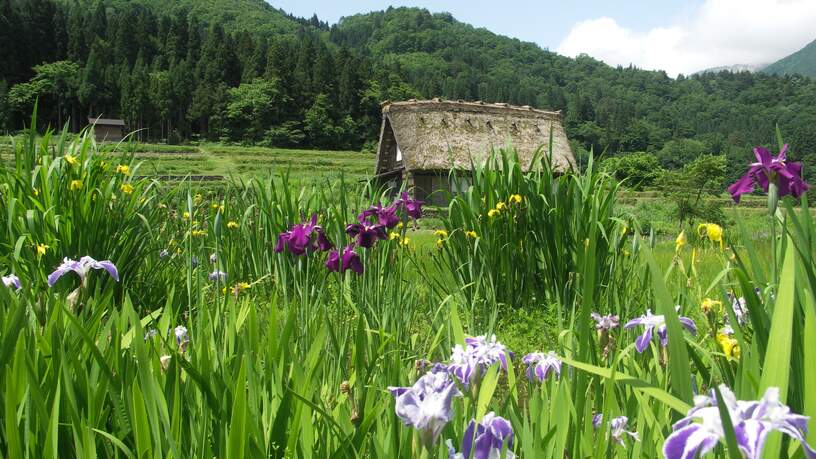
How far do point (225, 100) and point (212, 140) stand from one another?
268 inches

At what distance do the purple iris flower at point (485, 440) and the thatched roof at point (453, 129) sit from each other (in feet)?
85.4

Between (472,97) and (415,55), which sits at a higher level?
(415,55)

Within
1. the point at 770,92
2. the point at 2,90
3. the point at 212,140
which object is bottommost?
the point at 212,140

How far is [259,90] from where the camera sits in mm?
82750

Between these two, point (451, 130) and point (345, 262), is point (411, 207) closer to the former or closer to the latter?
point (345, 262)

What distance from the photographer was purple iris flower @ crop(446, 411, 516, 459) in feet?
3.08

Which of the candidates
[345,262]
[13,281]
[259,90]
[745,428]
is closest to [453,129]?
[345,262]

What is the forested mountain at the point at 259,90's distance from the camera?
72562 millimetres

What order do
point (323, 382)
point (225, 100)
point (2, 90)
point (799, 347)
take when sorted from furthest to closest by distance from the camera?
point (225, 100) → point (2, 90) → point (323, 382) → point (799, 347)

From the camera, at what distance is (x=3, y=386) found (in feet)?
3.91

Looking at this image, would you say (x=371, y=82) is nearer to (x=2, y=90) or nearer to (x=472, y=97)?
(x=472, y=97)

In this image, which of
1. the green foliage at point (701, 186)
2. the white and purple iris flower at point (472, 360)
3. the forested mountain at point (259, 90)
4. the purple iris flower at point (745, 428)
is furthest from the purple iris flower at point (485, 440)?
the forested mountain at point (259, 90)

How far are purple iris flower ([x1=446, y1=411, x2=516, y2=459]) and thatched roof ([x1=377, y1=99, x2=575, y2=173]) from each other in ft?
85.4

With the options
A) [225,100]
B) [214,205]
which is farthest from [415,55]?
[214,205]
